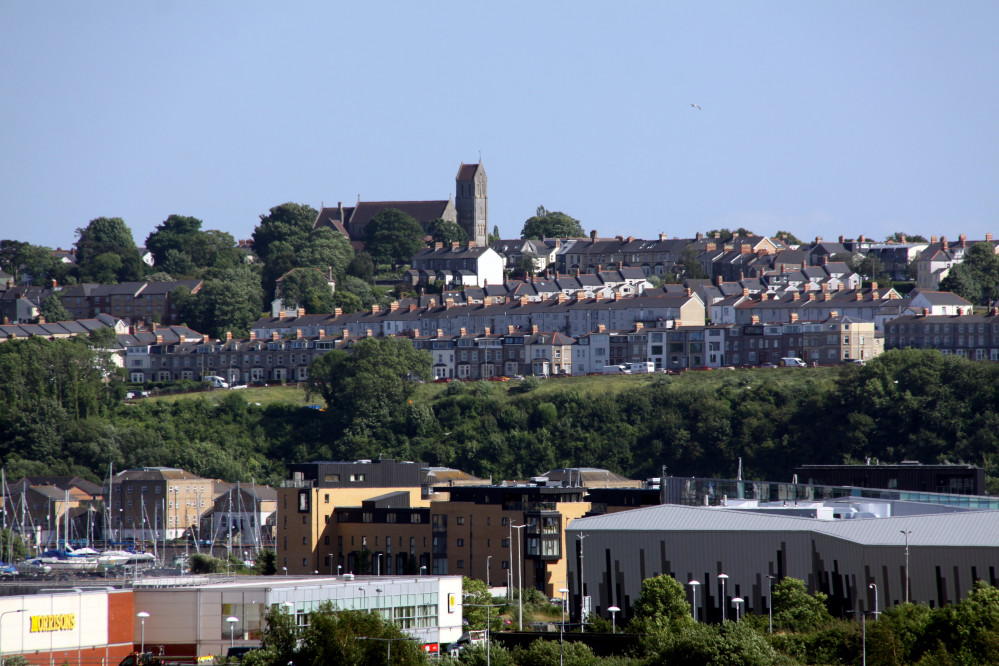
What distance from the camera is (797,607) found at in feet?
175

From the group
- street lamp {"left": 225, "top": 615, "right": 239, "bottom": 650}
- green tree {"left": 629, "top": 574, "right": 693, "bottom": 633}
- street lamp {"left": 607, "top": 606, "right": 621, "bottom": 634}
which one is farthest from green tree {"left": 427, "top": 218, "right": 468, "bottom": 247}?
street lamp {"left": 225, "top": 615, "right": 239, "bottom": 650}

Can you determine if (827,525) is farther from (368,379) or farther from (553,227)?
(553,227)

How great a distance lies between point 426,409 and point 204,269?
49.2 metres

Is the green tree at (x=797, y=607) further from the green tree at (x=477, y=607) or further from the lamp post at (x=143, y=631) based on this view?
the lamp post at (x=143, y=631)

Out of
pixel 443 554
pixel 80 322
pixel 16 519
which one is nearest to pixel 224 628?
pixel 443 554

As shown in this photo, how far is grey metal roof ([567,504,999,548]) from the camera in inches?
2121

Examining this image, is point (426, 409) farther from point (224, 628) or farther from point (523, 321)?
point (224, 628)

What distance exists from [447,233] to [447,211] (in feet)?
35.2

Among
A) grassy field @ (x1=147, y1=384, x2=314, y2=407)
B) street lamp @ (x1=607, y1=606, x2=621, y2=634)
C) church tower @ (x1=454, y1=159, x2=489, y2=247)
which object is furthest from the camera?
church tower @ (x1=454, y1=159, x2=489, y2=247)

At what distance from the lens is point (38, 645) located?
1751 inches

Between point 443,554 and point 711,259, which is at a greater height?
point 711,259

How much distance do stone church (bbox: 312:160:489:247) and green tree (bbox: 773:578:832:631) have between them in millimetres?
117523

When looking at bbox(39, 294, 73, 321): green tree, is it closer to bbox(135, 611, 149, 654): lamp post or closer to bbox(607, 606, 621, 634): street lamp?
bbox(607, 606, 621, 634): street lamp

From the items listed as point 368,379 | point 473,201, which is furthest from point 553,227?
point 368,379
